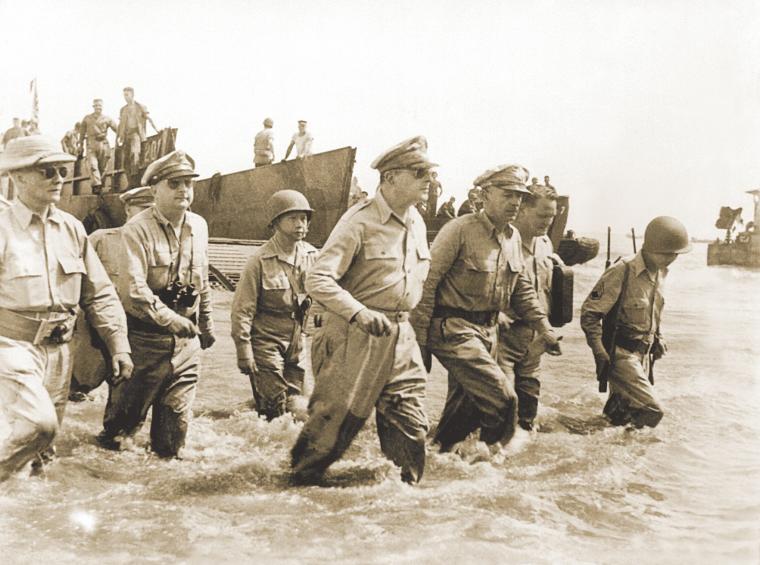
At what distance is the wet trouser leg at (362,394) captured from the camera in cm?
520

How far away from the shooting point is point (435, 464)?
636cm

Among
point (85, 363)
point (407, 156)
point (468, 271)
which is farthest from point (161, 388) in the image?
point (407, 156)

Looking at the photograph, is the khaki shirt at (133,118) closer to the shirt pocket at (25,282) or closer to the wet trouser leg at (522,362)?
the wet trouser leg at (522,362)

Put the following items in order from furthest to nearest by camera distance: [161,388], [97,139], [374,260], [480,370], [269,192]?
[269,192], [97,139], [161,388], [480,370], [374,260]

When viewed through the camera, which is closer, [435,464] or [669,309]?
[435,464]

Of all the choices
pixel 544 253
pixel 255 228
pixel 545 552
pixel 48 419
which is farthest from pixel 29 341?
pixel 255 228

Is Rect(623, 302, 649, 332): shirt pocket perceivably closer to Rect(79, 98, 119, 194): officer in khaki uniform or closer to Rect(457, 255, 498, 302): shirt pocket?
Rect(457, 255, 498, 302): shirt pocket

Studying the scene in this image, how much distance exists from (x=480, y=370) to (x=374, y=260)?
124 centimetres

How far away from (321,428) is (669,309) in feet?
63.7

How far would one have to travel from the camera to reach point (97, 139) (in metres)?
21.1

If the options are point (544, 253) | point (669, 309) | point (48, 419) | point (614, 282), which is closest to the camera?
point (48, 419)

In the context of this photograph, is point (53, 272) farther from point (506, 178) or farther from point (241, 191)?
point (241, 191)

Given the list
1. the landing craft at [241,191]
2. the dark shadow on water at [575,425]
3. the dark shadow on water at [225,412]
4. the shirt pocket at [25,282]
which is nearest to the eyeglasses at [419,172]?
the shirt pocket at [25,282]

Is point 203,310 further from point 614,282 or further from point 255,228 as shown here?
point 255,228
